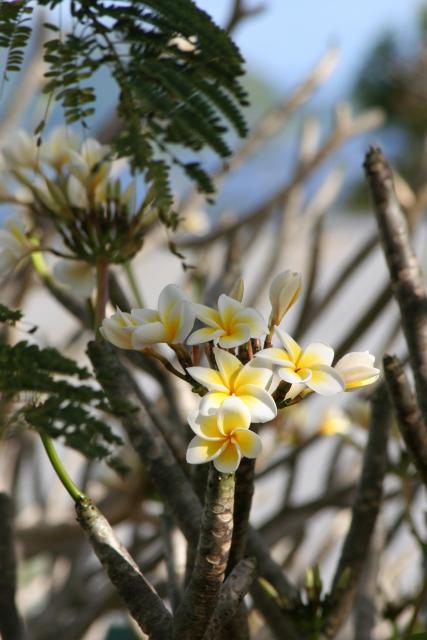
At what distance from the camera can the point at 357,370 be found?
0.40 m

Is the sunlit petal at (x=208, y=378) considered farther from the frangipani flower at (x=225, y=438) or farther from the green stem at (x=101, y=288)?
the green stem at (x=101, y=288)

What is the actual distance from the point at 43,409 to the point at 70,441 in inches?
0.8

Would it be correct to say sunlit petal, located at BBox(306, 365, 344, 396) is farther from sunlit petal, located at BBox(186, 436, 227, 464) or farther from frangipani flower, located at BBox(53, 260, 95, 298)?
frangipani flower, located at BBox(53, 260, 95, 298)

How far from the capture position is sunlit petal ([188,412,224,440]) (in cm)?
35

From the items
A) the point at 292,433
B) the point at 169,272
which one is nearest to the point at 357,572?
the point at 292,433

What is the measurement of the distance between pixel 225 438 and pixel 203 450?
10mm

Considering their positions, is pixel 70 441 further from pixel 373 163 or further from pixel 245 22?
pixel 245 22

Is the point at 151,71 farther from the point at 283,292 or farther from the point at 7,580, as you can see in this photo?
the point at 7,580

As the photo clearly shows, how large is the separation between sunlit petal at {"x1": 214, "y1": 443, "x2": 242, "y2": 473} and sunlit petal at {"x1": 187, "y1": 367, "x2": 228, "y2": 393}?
2 cm

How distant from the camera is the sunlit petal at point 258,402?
355mm

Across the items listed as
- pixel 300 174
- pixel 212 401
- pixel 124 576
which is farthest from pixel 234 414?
pixel 300 174

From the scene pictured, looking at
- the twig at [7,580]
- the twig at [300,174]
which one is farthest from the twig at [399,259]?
the twig at [300,174]

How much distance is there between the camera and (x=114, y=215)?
570mm

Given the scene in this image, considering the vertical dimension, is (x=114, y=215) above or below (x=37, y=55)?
below
